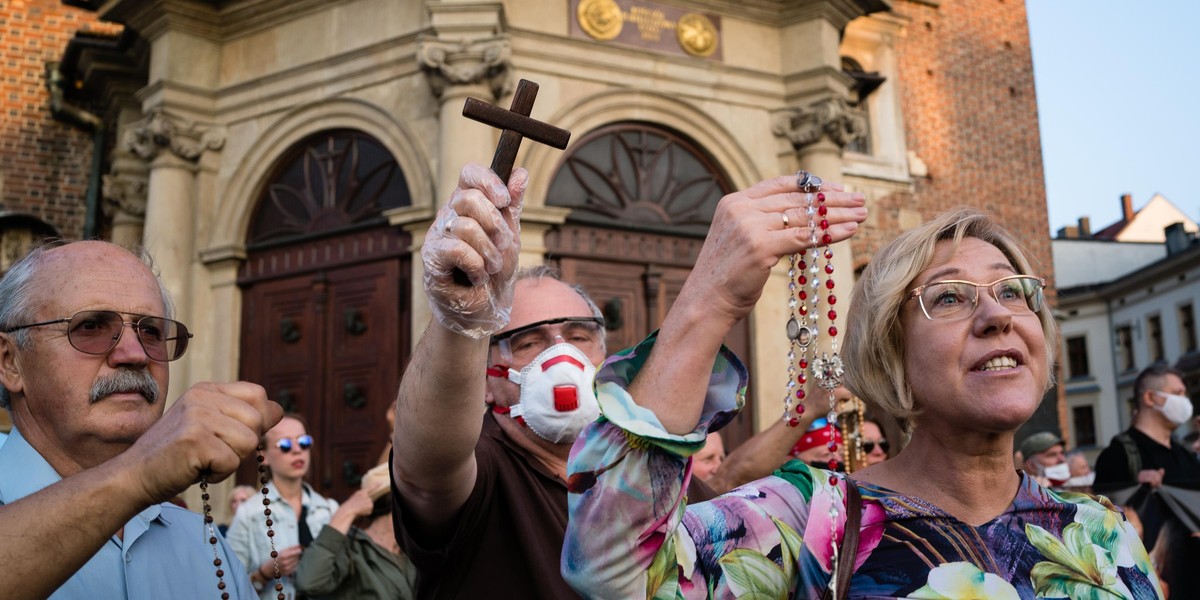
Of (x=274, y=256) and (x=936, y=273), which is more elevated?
(x=274, y=256)

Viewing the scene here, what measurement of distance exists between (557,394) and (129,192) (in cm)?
1089

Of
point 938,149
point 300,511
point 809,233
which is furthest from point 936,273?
point 938,149

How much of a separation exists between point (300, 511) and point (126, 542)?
3.76 m

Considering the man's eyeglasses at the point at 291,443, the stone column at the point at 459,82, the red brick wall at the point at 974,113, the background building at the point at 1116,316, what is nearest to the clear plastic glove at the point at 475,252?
the man's eyeglasses at the point at 291,443

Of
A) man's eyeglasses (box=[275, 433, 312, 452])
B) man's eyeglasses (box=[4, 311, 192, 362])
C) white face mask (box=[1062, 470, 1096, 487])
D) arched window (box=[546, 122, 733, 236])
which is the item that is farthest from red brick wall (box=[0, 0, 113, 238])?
man's eyeglasses (box=[4, 311, 192, 362])

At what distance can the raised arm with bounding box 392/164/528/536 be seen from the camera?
193cm

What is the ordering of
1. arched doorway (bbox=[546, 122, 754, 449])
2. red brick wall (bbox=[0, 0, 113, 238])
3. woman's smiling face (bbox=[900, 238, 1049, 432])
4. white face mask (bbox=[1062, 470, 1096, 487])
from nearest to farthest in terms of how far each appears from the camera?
woman's smiling face (bbox=[900, 238, 1049, 432]) → white face mask (bbox=[1062, 470, 1096, 487]) → arched doorway (bbox=[546, 122, 754, 449]) → red brick wall (bbox=[0, 0, 113, 238])

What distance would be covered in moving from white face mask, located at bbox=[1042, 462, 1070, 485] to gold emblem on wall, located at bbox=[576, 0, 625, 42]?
5.83m

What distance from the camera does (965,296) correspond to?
2340 mm

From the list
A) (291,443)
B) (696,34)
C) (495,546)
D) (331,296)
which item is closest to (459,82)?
(331,296)

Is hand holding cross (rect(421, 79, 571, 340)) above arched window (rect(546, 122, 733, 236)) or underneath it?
underneath

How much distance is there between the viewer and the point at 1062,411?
18.0 m

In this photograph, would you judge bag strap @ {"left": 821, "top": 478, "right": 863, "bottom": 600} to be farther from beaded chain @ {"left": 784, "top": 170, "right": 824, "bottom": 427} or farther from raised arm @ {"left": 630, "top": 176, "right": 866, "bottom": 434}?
raised arm @ {"left": 630, "top": 176, "right": 866, "bottom": 434}

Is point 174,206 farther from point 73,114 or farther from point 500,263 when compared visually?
point 500,263
